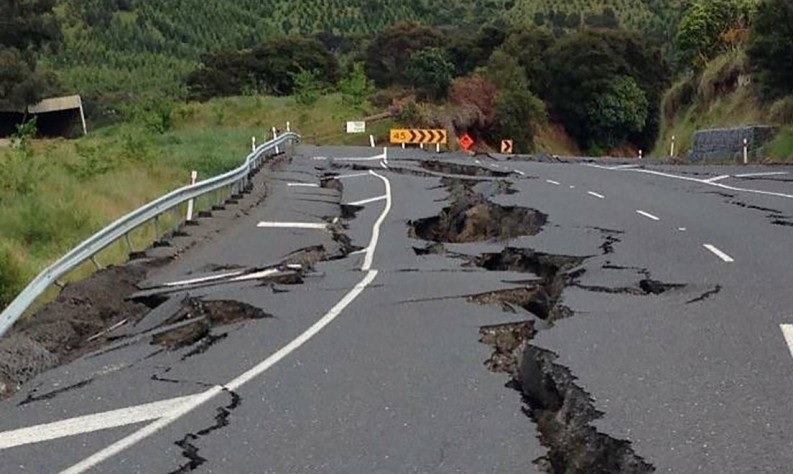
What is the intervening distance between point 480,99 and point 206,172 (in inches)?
1527

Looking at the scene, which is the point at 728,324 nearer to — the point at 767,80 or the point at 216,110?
the point at 767,80

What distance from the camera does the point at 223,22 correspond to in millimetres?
129000

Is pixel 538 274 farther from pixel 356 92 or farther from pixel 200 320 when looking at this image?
pixel 356 92

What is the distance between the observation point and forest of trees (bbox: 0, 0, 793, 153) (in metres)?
56.2

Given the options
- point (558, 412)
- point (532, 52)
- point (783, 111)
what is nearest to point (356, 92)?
point (532, 52)

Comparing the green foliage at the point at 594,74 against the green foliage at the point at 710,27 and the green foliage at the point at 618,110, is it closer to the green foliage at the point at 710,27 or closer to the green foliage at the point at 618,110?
the green foliage at the point at 618,110

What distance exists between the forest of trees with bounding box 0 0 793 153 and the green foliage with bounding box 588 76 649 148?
3.7 inches

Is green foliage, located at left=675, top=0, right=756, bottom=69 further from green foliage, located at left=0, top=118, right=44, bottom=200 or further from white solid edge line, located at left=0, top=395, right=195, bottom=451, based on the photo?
white solid edge line, located at left=0, top=395, right=195, bottom=451

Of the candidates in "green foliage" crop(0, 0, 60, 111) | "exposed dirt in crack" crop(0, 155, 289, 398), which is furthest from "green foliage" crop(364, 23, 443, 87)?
"exposed dirt in crack" crop(0, 155, 289, 398)

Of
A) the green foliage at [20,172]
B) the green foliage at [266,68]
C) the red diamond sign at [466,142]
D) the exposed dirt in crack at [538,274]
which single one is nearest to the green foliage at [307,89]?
the green foliage at [266,68]

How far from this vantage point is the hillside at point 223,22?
106 m

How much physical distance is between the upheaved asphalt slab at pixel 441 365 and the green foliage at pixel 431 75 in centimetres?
5037

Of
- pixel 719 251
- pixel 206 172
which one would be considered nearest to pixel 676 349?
pixel 719 251

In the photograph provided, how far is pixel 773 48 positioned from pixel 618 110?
31.9 m
